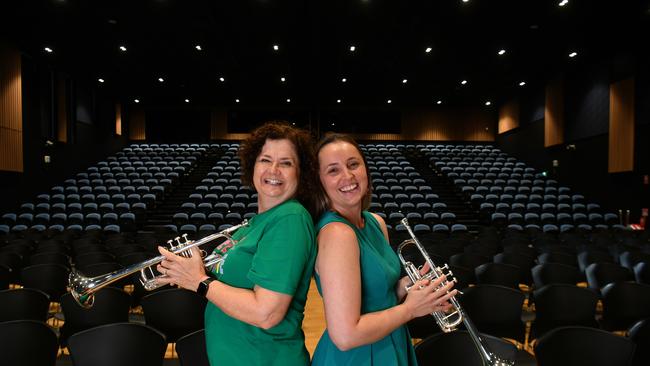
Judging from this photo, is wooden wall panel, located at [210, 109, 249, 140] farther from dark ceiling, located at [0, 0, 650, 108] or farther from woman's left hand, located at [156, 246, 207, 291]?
woman's left hand, located at [156, 246, 207, 291]

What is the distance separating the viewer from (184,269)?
1.25m

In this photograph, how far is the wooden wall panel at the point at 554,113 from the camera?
1524 centimetres

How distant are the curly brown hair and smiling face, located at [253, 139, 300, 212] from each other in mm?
17

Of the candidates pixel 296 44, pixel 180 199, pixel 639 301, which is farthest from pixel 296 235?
pixel 180 199

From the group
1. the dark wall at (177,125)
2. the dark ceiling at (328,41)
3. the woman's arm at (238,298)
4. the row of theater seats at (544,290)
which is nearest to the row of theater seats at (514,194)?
the dark ceiling at (328,41)

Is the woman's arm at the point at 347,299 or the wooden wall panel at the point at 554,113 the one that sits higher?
the wooden wall panel at the point at 554,113

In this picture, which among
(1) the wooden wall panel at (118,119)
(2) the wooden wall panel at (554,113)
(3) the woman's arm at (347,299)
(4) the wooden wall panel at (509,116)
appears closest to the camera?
(3) the woman's arm at (347,299)

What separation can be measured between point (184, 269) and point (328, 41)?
11808 millimetres

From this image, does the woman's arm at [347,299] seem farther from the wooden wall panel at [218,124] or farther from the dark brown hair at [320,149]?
the wooden wall panel at [218,124]

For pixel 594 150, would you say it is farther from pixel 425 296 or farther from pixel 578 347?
pixel 425 296

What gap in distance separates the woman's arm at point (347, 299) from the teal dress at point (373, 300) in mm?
64

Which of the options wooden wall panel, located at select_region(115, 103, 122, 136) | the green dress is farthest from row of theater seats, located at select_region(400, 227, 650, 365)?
wooden wall panel, located at select_region(115, 103, 122, 136)

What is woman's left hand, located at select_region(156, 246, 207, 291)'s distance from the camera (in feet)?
4.04

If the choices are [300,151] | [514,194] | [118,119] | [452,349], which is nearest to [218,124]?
[118,119]
